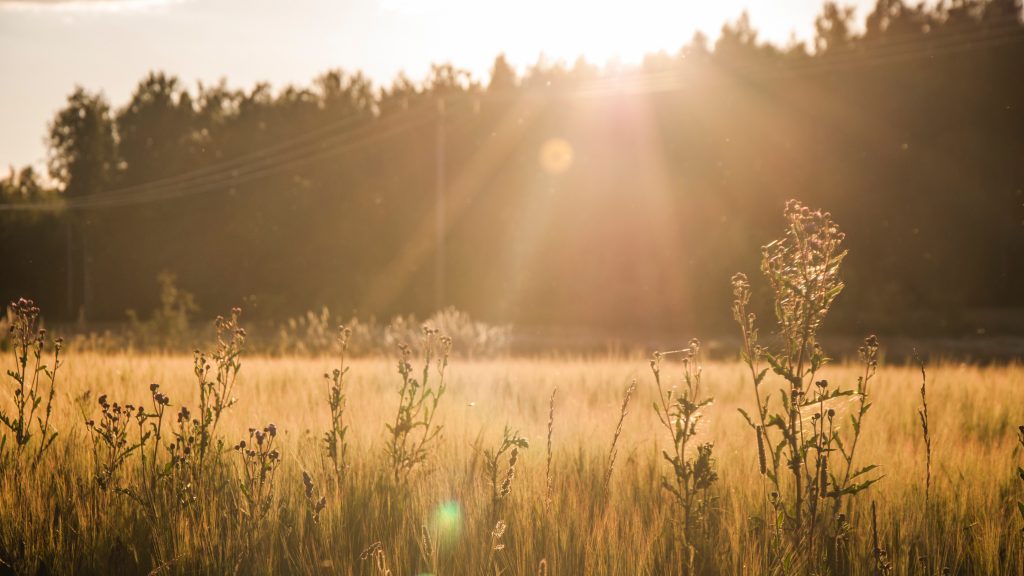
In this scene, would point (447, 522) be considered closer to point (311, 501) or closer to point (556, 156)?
point (311, 501)

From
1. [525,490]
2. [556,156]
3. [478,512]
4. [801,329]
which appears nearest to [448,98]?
[556,156]

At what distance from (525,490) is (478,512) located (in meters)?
0.23

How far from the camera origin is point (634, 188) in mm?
25609

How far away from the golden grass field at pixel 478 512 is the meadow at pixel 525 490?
0.01m

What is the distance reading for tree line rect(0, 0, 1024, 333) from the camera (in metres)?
23.1

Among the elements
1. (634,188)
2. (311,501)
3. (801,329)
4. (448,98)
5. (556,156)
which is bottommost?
(311,501)

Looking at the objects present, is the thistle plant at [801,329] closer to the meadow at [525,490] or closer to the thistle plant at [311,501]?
the meadow at [525,490]

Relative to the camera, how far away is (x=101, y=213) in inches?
1564

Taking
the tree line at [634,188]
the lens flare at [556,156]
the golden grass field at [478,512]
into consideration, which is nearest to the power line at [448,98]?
the tree line at [634,188]

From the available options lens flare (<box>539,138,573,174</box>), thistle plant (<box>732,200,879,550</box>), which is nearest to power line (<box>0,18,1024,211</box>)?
lens flare (<box>539,138,573,174</box>)

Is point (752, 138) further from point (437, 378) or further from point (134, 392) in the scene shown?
point (134, 392)

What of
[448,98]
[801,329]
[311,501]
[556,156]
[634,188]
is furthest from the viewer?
[448,98]

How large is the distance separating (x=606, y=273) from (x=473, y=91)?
39.2 feet

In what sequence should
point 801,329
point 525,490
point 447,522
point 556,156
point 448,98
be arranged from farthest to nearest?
point 448,98 → point 556,156 → point 525,490 → point 447,522 → point 801,329
